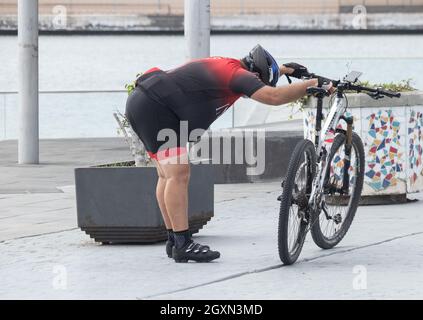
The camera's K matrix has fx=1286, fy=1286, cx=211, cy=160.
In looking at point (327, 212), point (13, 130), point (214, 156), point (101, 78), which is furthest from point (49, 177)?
point (101, 78)

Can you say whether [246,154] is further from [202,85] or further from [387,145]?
[202,85]

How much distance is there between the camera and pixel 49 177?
47.6 feet

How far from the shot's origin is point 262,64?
774 centimetres

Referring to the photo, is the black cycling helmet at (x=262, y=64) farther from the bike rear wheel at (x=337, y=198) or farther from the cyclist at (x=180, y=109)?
the bike rear wheel at (x=337, y=198)

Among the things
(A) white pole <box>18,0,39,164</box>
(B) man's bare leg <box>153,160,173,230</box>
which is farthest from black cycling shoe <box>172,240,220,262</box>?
(A) white pole <box>18,0,39,164</box>

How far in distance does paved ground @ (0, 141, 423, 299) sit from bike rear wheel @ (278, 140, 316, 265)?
0.43 ft

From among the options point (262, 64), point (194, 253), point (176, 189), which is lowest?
point (194, 253)

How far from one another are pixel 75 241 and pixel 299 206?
6.41 ft

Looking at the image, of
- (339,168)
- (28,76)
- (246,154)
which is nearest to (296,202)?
(339,168)

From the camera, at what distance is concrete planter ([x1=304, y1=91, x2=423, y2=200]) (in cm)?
1073

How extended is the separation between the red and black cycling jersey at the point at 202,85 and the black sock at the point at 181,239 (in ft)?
2.45

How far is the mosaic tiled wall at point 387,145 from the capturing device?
1073 centimetres

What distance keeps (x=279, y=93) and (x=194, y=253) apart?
3.64ft

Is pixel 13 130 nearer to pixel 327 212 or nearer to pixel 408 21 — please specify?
Result: pixel 327 212
